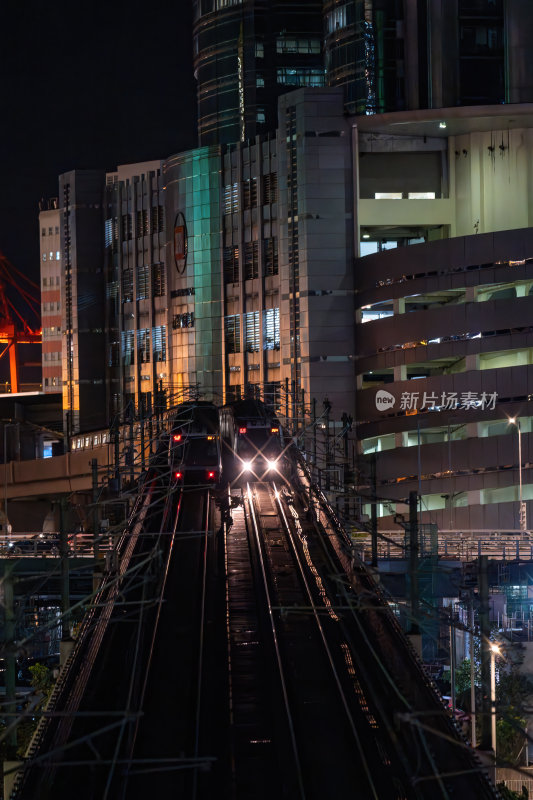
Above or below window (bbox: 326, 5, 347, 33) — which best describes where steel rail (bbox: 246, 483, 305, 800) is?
below

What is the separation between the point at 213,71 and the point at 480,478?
5022 centimetres

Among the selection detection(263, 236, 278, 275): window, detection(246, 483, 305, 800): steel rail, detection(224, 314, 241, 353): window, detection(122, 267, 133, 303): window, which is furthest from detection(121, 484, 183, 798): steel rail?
detection(122, 267, 133, 303): window

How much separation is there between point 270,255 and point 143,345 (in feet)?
58.1

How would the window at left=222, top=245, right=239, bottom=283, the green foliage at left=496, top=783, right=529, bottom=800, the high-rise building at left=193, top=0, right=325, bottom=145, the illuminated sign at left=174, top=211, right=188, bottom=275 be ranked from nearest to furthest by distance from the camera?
the green foliage at left=496, top=783, right=529, bottom=800 < the window at left=222, top=245, right=239, bottom=283 < the illuminated sign at left=174, top=211, right=188, bottom=275 < the high-rise building at left=193, top=0, right=325, bottom=145

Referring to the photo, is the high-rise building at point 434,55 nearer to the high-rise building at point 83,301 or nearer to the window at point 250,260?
the window at point 250,260

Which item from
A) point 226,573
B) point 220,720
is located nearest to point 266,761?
point 220,720

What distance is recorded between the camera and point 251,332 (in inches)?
3607

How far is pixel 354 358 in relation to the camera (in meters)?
84.2

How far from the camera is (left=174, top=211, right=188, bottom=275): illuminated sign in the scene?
317ft

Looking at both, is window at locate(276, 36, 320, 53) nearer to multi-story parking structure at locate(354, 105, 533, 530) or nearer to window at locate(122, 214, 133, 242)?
window at locate(122, 214, 133, 242)

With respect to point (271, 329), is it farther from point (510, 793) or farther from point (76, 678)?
point (76, 678)

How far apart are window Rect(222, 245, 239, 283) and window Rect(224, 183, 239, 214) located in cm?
282

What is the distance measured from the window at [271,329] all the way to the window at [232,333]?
368cm

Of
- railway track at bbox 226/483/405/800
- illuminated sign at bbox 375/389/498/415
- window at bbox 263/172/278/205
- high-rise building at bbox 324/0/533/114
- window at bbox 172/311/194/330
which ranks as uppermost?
high-rise building at bbox 324/0/533/114
